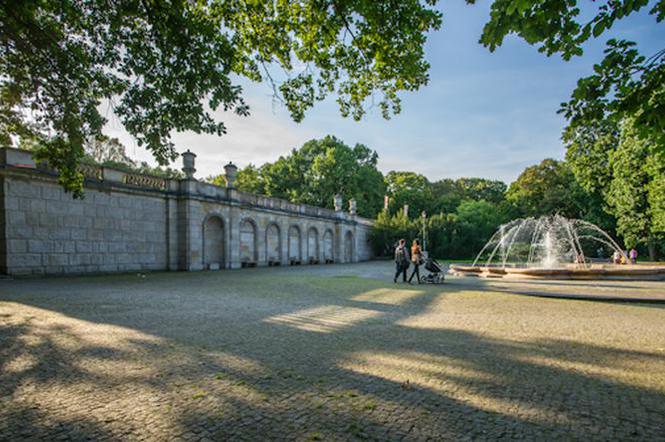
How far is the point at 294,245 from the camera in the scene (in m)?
33.5

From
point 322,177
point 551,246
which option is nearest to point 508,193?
point 322,177

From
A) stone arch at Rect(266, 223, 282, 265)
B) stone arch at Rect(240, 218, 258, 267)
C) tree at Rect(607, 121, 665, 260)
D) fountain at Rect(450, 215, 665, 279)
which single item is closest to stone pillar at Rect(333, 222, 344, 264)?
stone arch at Rect(266, 223, 282, 265)

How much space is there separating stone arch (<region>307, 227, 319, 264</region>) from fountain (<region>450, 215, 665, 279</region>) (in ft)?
47.6

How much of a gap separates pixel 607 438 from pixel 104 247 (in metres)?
20.6

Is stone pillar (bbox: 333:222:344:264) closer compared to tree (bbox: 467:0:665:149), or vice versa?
tree (bbox: 467:0:665:149)

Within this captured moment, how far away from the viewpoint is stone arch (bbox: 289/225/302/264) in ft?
108

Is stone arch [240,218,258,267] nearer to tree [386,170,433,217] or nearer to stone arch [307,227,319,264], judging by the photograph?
stone arch [307,227,319,264]

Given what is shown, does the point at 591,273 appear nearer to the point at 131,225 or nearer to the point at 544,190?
the point at 131,225

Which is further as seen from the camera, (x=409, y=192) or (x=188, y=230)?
(x=409, y=192)

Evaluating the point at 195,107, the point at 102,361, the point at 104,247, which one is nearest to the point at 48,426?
the point at 102,361

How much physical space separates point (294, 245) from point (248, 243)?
6217 millimetres

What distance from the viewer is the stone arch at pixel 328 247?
3803 centimetres

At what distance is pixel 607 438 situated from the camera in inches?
113

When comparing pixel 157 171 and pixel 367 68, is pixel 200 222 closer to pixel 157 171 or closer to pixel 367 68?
pixel 367 68
